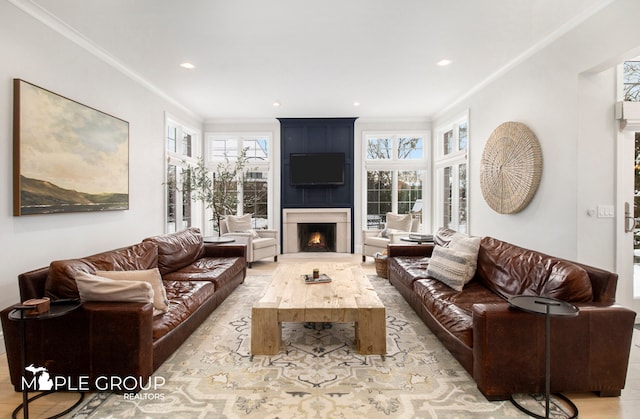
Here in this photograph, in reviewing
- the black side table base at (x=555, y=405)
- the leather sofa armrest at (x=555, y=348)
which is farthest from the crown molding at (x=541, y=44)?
the black side table base at (x=555, y=405)

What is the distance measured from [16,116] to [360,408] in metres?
3.38

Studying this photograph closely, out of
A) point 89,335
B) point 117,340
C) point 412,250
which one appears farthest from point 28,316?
point 412,250

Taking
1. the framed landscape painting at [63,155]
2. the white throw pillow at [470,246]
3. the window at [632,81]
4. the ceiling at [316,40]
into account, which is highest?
the ceiling at [316,40]

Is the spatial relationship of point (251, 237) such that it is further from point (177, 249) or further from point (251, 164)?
point (251, 164)

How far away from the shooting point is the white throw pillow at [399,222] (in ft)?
20.1

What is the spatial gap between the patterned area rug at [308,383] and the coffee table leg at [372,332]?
6 cm

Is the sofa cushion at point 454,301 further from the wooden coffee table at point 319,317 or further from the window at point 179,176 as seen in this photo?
the window at point 179,176

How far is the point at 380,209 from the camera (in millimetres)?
6961

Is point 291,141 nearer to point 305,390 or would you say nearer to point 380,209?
point 380,209

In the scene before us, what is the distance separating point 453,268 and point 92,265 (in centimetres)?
309

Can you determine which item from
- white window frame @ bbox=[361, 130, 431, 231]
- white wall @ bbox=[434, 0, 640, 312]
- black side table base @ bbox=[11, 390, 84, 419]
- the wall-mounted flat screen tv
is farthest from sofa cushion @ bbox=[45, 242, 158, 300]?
white window frame @ bbox=[361, 130, 431, 231]

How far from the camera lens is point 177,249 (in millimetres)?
3760

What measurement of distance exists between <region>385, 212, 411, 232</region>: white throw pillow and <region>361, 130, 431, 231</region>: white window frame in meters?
0.73

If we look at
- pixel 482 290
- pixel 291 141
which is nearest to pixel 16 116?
pixel 482 290
